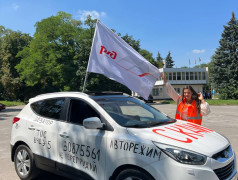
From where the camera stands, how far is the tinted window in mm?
4043

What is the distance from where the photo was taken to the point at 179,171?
262 centimetres

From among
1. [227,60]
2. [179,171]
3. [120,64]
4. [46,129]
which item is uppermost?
[227,60]

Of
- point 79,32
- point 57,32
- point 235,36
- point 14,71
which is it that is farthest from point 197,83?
point 14,71

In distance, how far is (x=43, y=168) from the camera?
→ 400 centimetres

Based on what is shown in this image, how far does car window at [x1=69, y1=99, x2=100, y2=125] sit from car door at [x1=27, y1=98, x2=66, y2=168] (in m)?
0.17

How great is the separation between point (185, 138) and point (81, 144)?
1553 millimetres

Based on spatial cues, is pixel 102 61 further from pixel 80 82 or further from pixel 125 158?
pixel 80 82

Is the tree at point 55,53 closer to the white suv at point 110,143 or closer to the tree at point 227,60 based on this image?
the tree at point 227,60

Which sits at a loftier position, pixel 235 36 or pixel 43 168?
pixel 235 36

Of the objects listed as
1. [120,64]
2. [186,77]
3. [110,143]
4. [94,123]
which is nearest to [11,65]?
[186,77]

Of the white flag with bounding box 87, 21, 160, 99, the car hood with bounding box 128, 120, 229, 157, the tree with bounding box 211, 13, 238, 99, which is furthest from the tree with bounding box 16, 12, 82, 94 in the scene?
the car hood with bounding box 128, 120, 229, 157

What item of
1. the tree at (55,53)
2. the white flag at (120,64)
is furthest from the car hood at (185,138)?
the tree at (55,53)

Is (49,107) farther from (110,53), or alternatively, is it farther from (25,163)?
(110,53)

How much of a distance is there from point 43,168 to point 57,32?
38.5 meters
